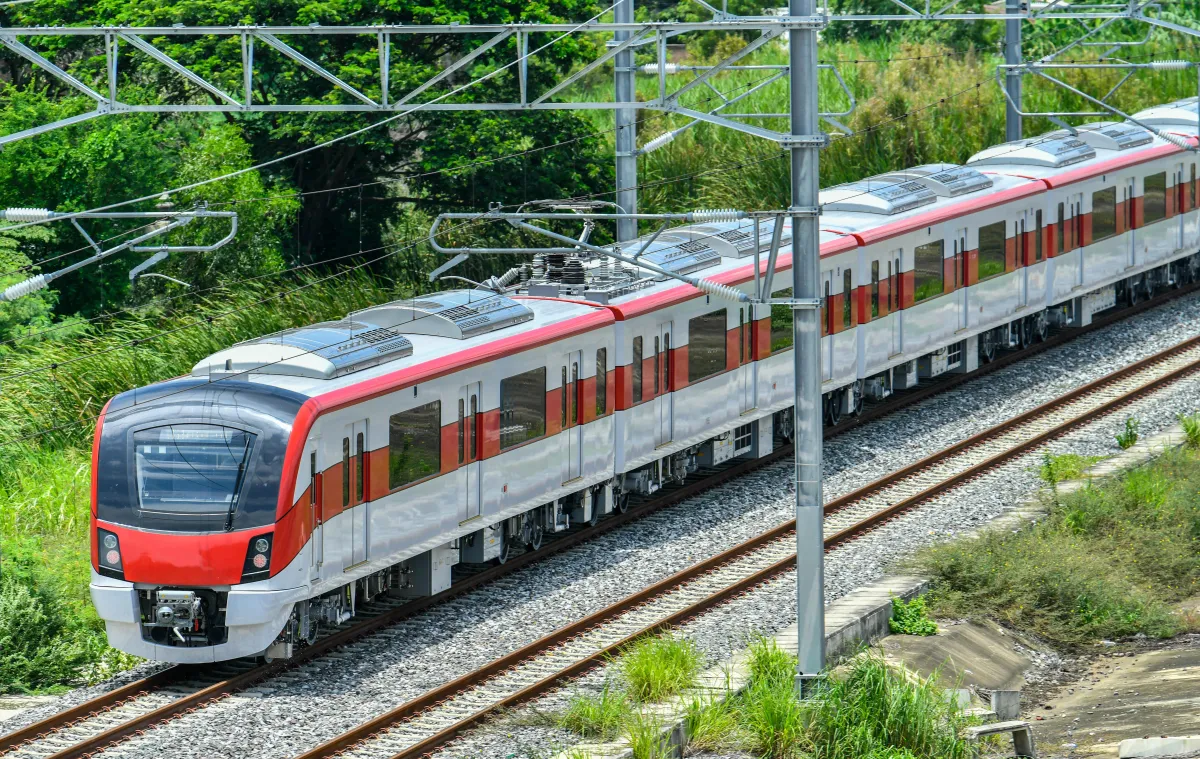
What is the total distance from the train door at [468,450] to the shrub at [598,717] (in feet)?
12.8

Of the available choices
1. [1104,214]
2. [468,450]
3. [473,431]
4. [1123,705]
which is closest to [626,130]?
[473,431]

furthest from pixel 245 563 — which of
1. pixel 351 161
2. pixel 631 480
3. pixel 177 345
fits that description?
pixel 351 161

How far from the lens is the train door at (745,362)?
2353cm

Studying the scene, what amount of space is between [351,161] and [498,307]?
13.9 metres

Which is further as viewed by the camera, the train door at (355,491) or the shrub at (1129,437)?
the shrub at (1129,437)

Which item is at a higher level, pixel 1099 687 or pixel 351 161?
pixel 351 161

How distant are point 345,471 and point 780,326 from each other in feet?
29.3

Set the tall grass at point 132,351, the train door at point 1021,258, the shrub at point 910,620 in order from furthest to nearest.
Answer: the train door at point 1021,258 → the tall grass at point 132,351 → the shrub at point 910,620

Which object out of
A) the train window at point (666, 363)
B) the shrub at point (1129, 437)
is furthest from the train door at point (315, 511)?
the shrub at point (1129, 437)

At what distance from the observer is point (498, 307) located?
19656mm

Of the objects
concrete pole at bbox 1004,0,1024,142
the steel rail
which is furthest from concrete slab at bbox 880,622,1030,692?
concrete pole at bbox 1004,0,1024,142

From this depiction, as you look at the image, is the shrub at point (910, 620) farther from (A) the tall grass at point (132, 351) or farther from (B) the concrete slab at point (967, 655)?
(A) the tall grass at point (132, 351)

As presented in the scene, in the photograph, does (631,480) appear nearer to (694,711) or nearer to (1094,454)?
(1094,454)

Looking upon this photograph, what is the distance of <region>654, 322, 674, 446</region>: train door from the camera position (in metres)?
21.9
